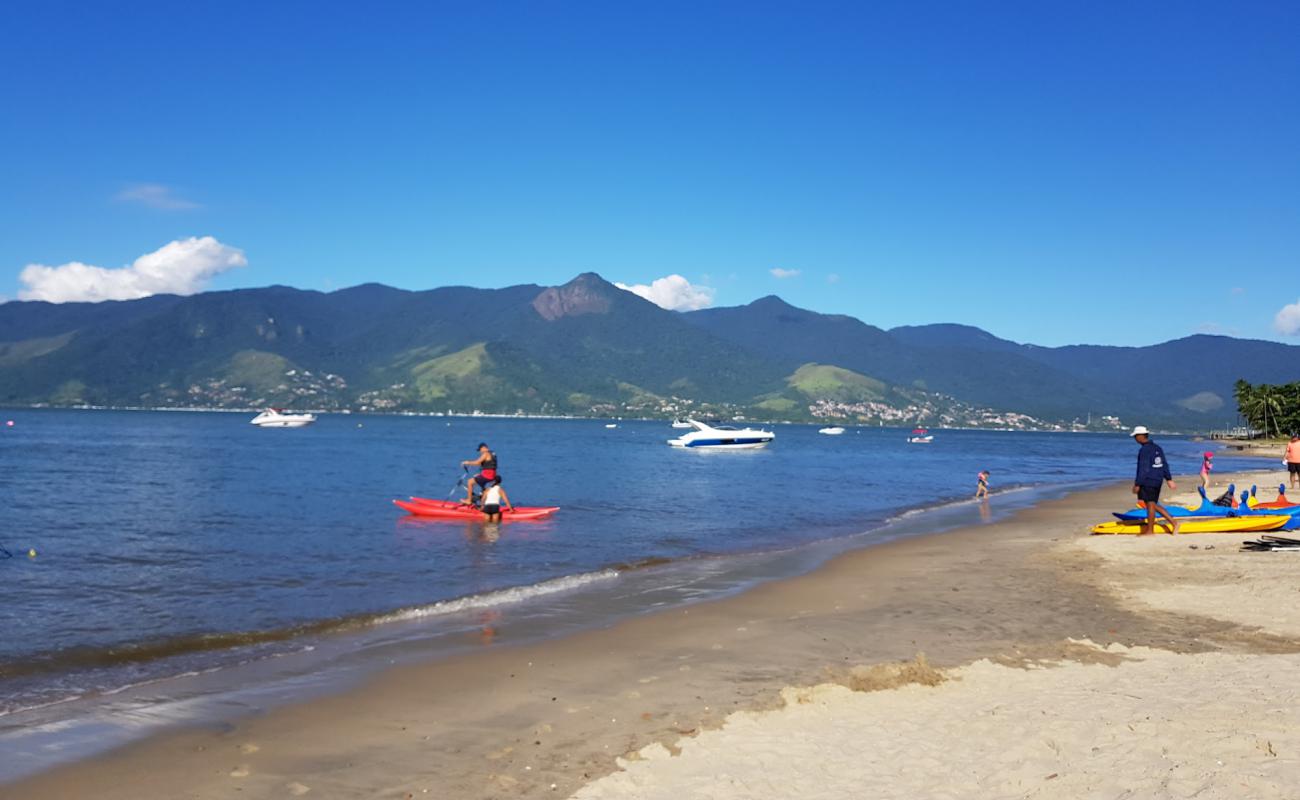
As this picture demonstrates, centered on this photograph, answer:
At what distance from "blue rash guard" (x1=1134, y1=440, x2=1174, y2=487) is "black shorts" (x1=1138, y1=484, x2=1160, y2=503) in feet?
0.29

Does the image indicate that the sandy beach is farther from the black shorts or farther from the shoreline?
the black shorts

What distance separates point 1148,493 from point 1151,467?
1009 mm

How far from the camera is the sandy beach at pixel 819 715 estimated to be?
675cm

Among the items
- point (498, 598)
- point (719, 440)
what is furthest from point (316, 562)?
point (719, 440)

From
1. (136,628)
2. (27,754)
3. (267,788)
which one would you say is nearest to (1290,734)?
(267,788)

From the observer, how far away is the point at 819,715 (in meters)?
8.56

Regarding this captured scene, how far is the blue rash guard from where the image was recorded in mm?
19984

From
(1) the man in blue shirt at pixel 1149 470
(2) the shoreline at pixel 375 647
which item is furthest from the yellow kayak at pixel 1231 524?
(2) the shoreline at pixel 375 647

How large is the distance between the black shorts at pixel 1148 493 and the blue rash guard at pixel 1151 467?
9 cm

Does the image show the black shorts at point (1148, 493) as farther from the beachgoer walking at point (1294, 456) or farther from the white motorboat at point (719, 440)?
the white motorboat at point (719, 440)

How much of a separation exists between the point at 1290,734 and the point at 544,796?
5.96 m

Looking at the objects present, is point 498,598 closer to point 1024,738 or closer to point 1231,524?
point 1024,738

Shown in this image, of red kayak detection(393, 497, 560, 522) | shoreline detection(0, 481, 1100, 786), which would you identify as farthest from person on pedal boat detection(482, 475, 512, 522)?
shoreline detection(0, 481, 1100, 786)

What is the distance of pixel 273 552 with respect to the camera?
2255cm
